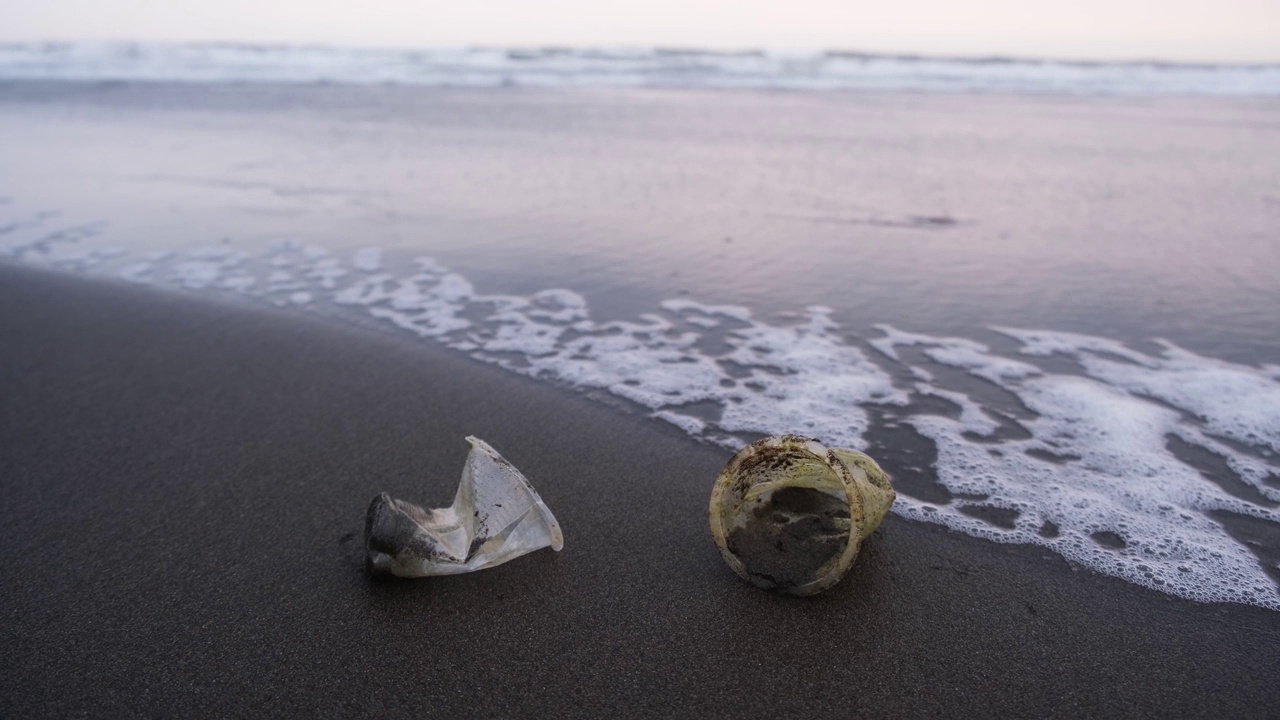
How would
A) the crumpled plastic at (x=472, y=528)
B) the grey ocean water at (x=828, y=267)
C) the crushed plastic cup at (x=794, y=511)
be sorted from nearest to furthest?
the crushed plastic cup at (x=794, y=511)
the crumpled plastic at (x=472, y=528)
the grey ocean water at (x=828, y=267)

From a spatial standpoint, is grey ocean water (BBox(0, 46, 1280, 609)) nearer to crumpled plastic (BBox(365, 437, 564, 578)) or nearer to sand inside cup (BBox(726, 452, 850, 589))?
sand inside cup (BBox(726, 452, 850, 589))

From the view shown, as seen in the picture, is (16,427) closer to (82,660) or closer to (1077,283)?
(82,660)

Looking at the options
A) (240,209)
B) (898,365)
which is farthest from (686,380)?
(240,209)

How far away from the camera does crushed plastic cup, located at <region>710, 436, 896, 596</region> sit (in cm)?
205

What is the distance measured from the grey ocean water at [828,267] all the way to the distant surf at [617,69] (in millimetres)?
8469

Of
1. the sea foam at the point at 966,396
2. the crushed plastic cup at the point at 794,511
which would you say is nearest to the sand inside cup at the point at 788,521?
the crushed plastic cup at the point at 794,511

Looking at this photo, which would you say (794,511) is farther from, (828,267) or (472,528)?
(828,267)

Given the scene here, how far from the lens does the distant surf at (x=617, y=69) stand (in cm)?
1998

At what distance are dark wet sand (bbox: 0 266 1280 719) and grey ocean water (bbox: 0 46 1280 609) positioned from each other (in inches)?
12.5

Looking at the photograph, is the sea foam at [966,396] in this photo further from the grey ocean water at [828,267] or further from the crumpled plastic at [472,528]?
the crumpled plastic at [472,528]

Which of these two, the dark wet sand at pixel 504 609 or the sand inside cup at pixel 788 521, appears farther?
the sand inside cup at pixel 788 521

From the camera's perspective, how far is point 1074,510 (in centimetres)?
264

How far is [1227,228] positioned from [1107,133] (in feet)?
18.6

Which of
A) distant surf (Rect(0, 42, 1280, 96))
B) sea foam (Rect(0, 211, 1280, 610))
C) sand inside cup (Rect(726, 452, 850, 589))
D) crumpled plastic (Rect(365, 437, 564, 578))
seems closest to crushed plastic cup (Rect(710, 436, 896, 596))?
sand inside cup (Rect(726, 452, 850, 589))
